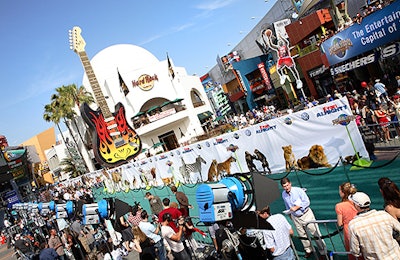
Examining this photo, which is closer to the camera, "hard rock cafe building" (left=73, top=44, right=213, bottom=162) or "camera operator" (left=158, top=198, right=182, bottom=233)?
"camera operator" (left=158, top=198, right=182, bottom=233)

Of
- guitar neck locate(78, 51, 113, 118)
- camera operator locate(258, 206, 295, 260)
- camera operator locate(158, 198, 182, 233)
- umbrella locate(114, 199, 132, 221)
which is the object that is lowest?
camera operator locate(258, 206, 295, 260)

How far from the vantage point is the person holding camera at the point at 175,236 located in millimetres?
6457

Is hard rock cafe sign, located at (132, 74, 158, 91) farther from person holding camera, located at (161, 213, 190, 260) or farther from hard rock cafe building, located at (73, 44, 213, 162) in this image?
person holding camera, located at (161, 213, 190, 260)

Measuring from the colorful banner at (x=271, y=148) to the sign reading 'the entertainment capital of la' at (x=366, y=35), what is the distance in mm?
9219

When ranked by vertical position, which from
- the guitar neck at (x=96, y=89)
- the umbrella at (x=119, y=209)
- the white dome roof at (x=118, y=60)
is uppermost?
the white dome roof at (x=118, y=60)

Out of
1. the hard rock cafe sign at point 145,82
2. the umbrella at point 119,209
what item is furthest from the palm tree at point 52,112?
the umbrella at point 119,209

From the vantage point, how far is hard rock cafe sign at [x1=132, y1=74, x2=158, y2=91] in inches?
Result: 1601

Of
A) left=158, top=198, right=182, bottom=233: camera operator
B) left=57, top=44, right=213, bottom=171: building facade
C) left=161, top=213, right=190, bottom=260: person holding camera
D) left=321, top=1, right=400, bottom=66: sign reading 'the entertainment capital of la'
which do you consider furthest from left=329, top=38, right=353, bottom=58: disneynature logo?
left=57, top=44, right=213, bottom=171: building facade

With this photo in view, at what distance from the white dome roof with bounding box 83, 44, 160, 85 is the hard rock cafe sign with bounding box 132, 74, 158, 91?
3514 millimetres

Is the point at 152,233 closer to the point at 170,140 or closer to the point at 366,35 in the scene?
the point at 366,35

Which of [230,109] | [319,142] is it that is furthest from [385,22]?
[230,109]

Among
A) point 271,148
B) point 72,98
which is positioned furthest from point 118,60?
point 271,148

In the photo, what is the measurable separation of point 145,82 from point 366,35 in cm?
2783

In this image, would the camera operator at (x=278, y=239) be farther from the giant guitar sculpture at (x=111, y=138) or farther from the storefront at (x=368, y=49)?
the giant guitar sculpture at (x=111, y=138)
